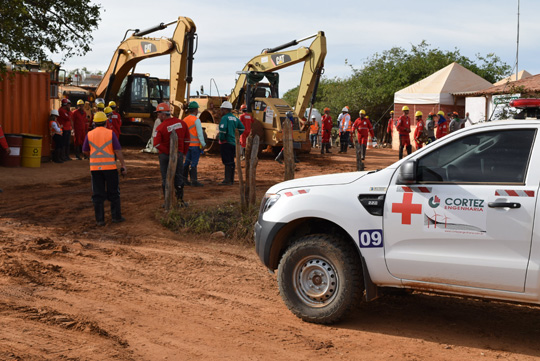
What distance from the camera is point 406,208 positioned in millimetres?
5844

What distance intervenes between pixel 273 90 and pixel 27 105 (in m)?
8.26

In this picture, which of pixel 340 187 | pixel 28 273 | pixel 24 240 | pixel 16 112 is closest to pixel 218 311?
pixel 340 187

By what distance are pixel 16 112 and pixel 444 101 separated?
774 inches

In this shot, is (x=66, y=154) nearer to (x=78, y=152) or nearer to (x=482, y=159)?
(x=78, y=152)

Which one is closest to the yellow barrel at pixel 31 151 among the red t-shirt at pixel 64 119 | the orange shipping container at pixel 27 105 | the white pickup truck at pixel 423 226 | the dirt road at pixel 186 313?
the orange shipping container at pixel 27 105

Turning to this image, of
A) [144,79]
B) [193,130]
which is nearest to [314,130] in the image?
[144,79]

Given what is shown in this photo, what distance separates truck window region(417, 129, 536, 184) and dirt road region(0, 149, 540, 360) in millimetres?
1475

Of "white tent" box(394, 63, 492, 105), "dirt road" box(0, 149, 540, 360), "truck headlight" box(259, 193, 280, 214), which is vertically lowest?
"dirt road" box(0, 149, 540, 360)

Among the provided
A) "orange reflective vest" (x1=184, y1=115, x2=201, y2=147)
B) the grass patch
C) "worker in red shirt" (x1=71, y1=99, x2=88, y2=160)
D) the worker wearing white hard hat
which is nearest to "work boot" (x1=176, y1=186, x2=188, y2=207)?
the grass patch

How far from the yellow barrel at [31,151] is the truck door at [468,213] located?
15.8 metres

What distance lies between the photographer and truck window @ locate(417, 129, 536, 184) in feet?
18.1

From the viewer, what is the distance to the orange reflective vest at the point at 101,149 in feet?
36.5

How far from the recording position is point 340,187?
6.22m

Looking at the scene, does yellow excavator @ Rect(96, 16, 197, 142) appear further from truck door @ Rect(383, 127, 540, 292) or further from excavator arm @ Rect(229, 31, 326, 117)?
truck door @ Rect(383, 127, 540, 292)
